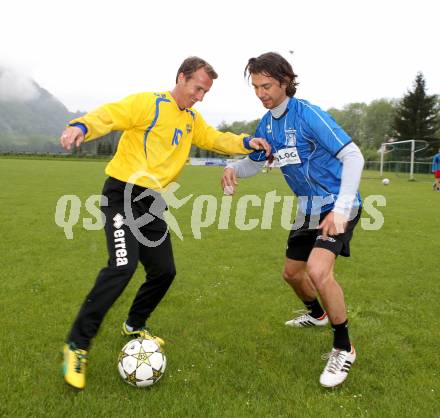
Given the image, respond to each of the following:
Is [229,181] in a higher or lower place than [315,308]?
higher

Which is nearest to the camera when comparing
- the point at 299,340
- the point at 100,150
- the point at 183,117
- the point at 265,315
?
the point at 183,117

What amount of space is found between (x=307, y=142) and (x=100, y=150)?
103 m

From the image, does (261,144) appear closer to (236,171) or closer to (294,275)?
(236,171)

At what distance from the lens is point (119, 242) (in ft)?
13.4

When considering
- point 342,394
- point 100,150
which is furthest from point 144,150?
point 100,150

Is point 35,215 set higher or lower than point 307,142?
lower

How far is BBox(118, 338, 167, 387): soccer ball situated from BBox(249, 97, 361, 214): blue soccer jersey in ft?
6.69

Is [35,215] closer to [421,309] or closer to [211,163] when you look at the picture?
[421,309]

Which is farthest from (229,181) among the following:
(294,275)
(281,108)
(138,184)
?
(294,275)

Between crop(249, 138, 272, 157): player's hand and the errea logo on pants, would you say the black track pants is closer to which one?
the errea logo on pants

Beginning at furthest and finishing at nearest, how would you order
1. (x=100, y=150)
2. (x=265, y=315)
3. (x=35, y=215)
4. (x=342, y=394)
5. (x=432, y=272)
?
(x=100, y=150) < (x=35, y=215) < (x=432, y=272) < (x=265, y=315) < (x=342, y=394)

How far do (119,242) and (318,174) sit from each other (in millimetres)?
1982

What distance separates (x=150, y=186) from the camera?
4.32 meters

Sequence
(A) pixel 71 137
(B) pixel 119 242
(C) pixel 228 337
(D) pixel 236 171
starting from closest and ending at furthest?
(A) pixel 71 137 < (B) pixel 119 242 < (C) pixel 228 337 < (D) pixel 236 171
